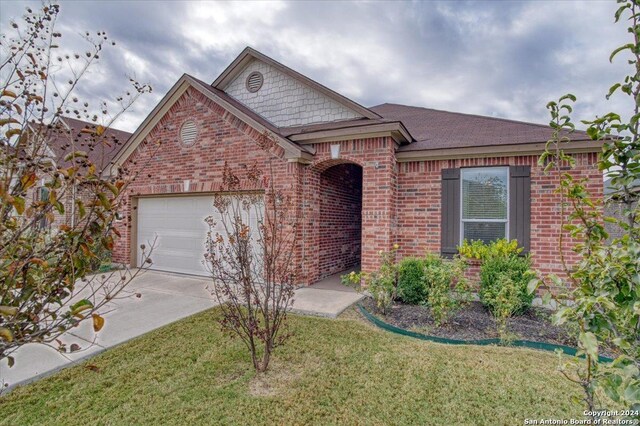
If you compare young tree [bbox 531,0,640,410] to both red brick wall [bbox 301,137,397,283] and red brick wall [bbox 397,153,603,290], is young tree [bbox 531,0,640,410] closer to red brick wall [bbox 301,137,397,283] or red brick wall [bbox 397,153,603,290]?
red brick wall [bbox 301,137,397,283]

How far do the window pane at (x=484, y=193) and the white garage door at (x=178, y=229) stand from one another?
602 cm

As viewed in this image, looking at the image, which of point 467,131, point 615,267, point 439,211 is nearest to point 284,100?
point 467,131

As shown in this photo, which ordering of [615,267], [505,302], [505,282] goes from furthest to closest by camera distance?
1. [505,282]
2. [505,302]
3. [615,267]

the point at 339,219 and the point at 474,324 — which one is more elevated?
the point at 339,219

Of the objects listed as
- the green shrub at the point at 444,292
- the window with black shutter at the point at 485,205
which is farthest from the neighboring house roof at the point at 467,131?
the green shrub at the point at 444,292

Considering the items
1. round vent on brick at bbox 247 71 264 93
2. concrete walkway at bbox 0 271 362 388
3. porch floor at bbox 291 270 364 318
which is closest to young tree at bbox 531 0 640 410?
concrete walkway at bbox 0 271 362 388

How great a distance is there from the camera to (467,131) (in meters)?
7.84

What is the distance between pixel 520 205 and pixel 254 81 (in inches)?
310

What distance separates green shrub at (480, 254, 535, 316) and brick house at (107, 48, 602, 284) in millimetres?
1001

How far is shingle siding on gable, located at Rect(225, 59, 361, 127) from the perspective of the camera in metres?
8.38

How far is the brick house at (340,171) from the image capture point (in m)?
6.42

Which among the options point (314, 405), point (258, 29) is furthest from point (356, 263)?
point (258, 29)

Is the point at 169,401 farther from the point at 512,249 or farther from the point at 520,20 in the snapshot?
the point at 520,20

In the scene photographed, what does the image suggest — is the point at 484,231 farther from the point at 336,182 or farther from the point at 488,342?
the point at 336,182
